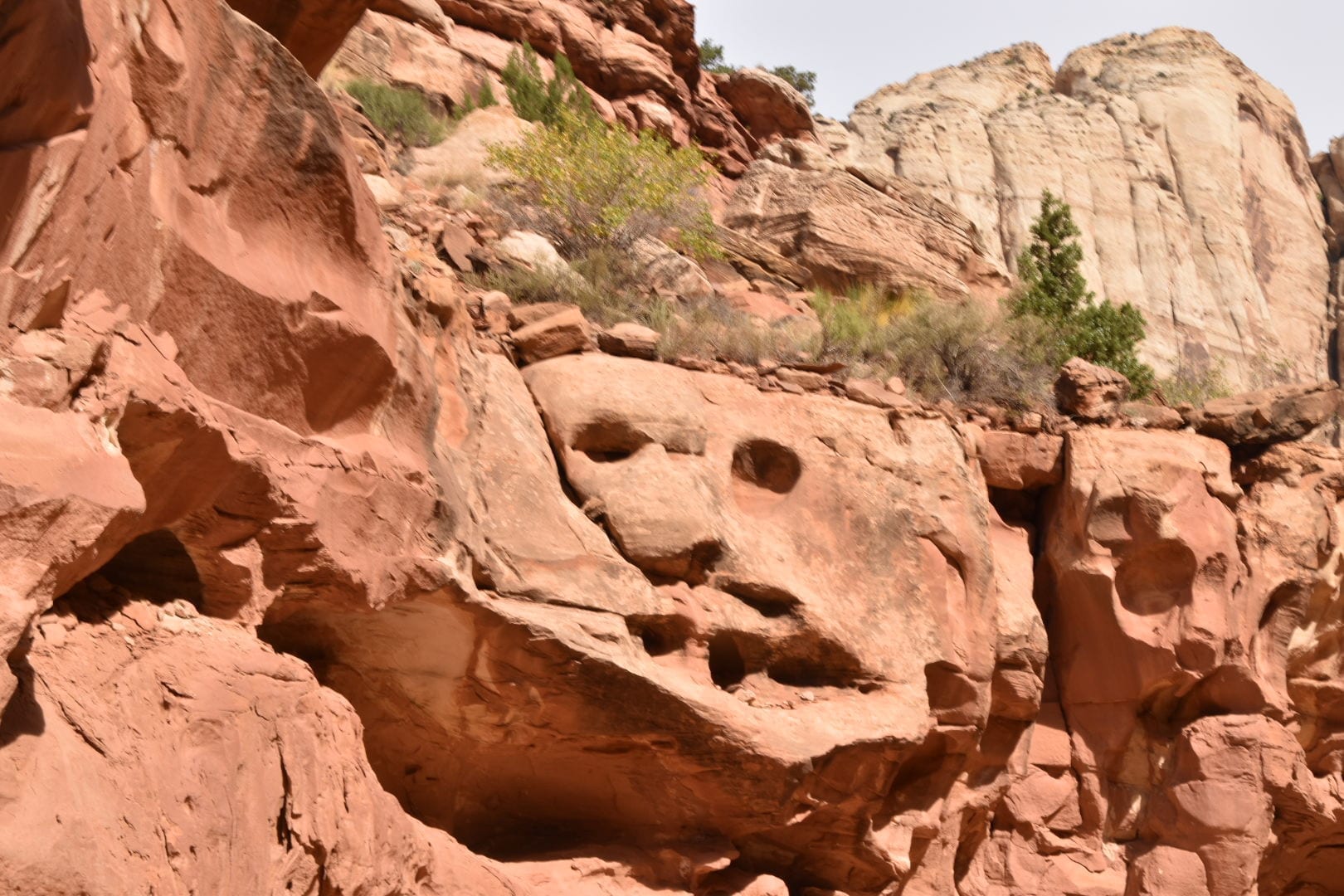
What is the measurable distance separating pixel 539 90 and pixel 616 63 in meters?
3.97

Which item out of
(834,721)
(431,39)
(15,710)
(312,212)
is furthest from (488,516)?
(431,39)

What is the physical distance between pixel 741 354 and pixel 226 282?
16.0 feet

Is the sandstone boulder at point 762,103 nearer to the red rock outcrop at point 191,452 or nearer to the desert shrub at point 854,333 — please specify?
the desert shrub at point 854,333

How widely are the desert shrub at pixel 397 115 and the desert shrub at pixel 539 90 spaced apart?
2019mm

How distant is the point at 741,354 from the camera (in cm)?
945

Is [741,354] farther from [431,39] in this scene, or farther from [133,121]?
[431,39]

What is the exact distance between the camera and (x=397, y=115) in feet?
50.5

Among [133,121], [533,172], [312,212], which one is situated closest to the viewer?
[133,121]

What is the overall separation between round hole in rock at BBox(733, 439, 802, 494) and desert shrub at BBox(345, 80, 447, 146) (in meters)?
7.86

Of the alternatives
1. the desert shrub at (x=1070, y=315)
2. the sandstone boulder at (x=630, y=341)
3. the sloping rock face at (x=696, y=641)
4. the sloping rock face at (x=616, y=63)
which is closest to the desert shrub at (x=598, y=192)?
the sandstone boulder at (x=630, y=341)

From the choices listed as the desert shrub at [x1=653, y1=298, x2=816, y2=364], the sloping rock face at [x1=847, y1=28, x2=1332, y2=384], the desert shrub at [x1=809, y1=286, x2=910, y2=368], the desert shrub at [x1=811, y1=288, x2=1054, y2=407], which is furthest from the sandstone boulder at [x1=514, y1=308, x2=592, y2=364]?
the sloping rock face at [x1=847, y1=28, x2=1332, y2=384]

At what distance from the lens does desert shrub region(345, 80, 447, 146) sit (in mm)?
15055

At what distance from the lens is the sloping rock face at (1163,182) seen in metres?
32.7

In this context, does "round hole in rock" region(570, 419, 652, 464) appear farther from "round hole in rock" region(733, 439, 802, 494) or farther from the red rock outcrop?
the red rock outcrop
